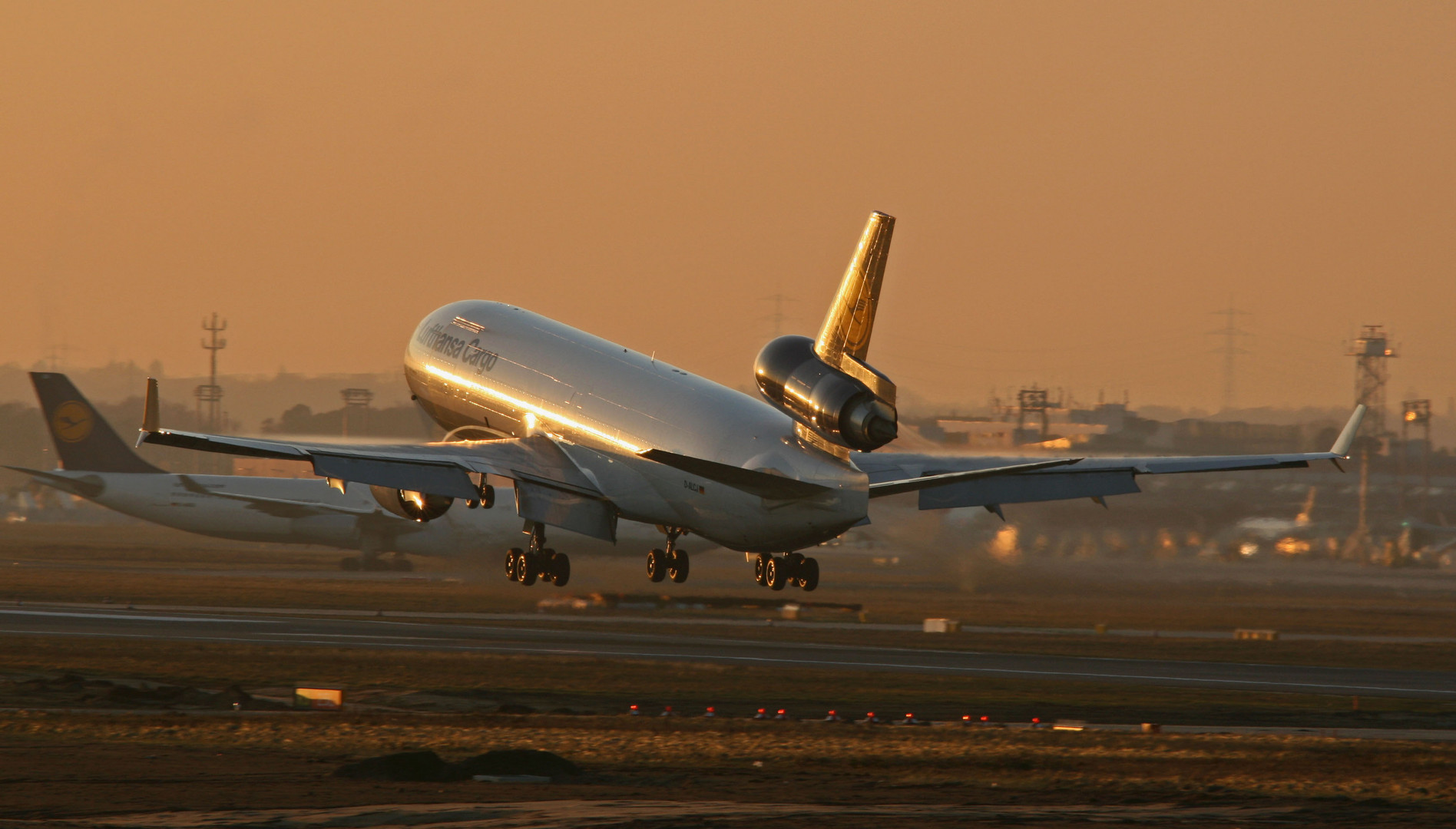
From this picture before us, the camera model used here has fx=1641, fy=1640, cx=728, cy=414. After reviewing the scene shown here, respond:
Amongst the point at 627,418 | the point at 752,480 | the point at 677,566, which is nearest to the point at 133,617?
the point at 677,566

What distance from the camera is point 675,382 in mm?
45531

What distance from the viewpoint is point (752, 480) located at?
3956 centimetres

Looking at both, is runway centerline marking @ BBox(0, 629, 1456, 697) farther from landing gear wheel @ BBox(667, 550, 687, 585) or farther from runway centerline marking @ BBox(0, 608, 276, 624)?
landing gear wheel @ BBox(667, 550, 687, 585)

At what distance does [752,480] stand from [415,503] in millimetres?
13492

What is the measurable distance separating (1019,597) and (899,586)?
420 inches

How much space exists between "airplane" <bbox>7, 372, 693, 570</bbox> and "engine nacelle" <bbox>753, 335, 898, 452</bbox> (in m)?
70.0

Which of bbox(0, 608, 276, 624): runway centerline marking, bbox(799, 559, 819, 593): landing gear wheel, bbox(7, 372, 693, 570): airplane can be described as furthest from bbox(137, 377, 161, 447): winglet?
bbox(7, 372, 693, 570): airplane

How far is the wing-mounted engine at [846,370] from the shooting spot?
37.0 m

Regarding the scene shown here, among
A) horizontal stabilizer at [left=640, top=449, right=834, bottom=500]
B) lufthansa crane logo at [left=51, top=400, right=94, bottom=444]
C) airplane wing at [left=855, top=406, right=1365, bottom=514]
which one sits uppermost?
lufthansa crane logo at [left=51, top=400, right=94, bottom=444]

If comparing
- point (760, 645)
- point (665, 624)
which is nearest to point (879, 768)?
point (760, 645)

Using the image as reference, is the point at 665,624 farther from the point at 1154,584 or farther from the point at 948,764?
the point at 948,764

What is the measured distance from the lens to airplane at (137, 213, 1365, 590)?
1501 inches

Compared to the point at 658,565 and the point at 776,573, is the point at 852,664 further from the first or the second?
the point at 776,573

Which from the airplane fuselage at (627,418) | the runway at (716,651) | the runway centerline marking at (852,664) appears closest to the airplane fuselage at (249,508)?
the runway at (716,651)
